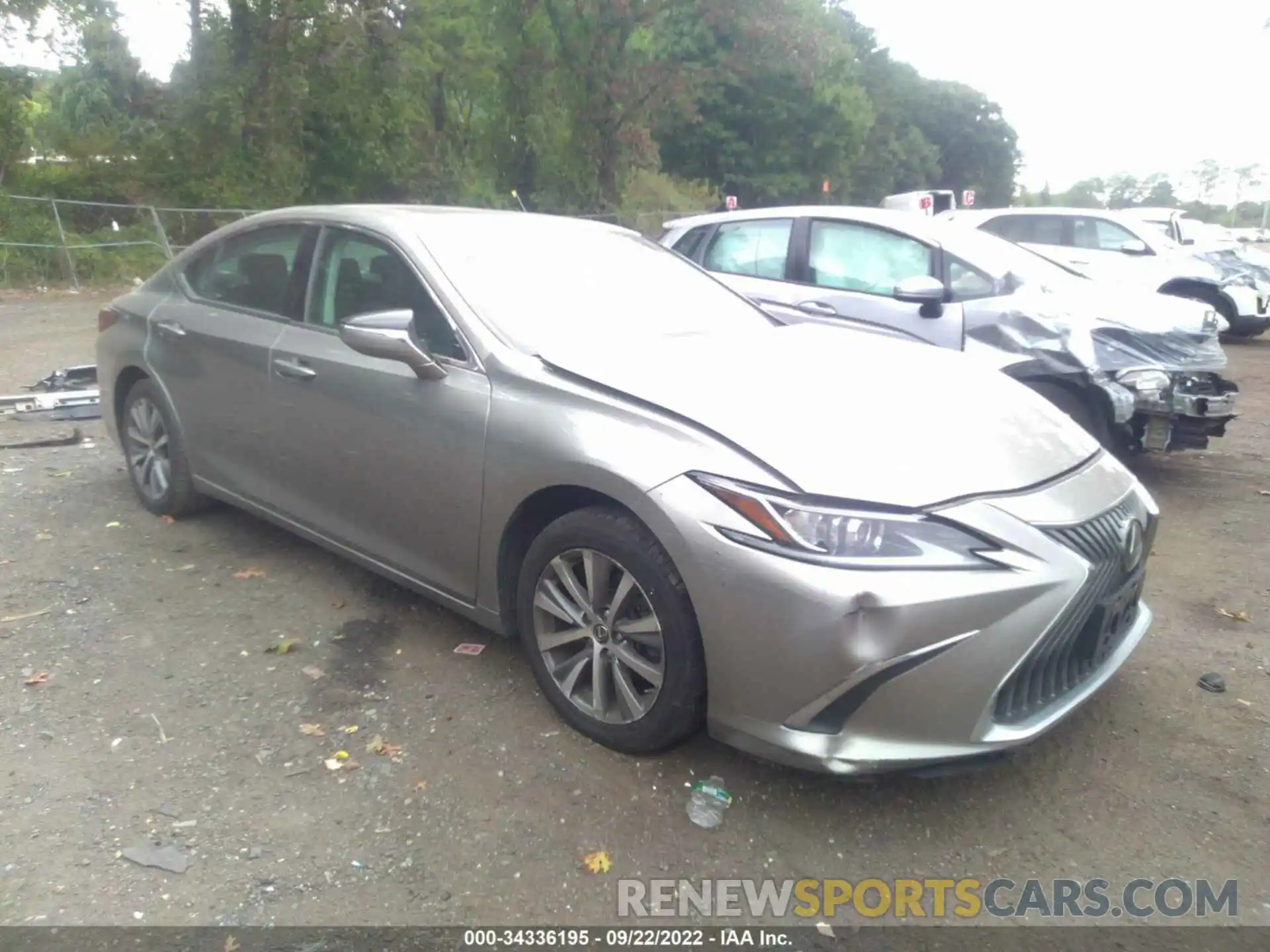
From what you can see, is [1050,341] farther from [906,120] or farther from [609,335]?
[906,120]

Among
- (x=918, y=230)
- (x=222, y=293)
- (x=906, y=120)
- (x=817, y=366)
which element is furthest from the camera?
(x=906, y=120)

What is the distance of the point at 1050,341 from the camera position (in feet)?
19.4

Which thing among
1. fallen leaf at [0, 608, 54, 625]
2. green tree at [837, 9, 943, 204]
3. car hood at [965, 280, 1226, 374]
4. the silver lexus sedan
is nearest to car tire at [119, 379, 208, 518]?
the silver lexus sedan

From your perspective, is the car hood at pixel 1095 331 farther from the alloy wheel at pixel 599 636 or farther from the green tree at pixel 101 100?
the green tree at pixel 101 100

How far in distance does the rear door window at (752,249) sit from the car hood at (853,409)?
318 centimetres

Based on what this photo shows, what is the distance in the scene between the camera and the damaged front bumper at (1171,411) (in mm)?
5789

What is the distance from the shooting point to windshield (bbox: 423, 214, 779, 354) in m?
3.63

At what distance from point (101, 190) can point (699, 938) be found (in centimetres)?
2177

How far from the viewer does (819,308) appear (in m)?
6.36

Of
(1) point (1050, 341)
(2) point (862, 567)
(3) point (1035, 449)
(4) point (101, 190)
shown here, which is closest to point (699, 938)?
(2) point (862, 567)

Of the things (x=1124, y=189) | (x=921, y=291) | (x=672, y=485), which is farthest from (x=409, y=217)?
(x=1124, y=189)

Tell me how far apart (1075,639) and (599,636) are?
1.35 meters

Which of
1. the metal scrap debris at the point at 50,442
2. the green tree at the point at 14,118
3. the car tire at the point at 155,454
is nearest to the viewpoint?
the car tire at the point at 155,454

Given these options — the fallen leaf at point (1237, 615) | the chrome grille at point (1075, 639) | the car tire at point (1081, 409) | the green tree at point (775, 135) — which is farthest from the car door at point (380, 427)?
the green tree at point (775, 135)
